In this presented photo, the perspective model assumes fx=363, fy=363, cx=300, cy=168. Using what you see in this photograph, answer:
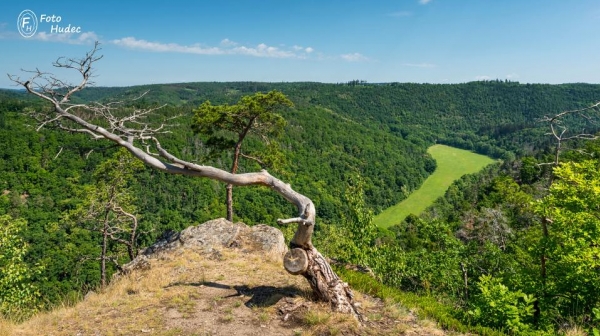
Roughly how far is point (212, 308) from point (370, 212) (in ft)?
40.9

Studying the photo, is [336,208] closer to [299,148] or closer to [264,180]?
[299,148]

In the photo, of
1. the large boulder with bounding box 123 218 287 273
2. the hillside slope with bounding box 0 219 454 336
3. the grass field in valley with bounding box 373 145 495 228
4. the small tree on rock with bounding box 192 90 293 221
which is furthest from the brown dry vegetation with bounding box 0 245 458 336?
the grass field in valley with bounding box 373 145 495 228

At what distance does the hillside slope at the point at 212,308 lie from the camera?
7.69m

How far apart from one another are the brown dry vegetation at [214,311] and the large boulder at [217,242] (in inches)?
69.9

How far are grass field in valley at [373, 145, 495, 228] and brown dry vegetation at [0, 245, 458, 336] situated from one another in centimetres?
7576

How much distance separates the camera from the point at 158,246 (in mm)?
14055

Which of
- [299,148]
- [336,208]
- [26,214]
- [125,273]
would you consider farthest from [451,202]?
[125,273]

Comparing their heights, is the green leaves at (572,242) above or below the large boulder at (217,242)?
above

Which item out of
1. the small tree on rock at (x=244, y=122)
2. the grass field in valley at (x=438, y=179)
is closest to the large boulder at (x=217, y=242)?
the small tree on rock at (x=244, y=122)

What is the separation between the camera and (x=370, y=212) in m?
19.6

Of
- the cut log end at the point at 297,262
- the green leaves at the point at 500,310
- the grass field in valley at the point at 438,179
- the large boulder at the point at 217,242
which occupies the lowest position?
the grass field in valley at the point at 438,179

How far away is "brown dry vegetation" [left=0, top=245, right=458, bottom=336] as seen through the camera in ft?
25.2

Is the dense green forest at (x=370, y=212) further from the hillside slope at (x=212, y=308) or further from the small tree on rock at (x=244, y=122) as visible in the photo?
the hillside slope at (x=212, y=308)

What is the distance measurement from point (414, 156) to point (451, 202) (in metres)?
51.3
